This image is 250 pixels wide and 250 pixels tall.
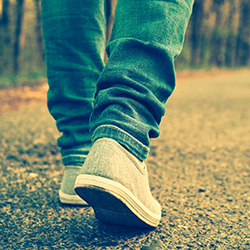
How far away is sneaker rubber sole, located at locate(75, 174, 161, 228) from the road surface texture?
75 mm

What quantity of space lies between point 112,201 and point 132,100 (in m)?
0.31

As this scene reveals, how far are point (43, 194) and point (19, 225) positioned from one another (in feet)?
1.05

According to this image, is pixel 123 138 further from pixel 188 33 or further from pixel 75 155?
pixel 188 33

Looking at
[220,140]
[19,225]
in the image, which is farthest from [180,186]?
[220,140]

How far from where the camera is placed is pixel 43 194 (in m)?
1.46

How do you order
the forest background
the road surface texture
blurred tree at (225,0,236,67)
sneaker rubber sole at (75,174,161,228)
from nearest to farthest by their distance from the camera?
sneaker rubber sole at (75,174,161,228), the road surface texture, the forest background, blurred tree at (225,0,236,67)

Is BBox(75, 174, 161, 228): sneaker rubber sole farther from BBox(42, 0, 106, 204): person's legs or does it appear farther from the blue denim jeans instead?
BBox(42, 0, 106, 204): person's legs

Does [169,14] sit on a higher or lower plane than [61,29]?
higher

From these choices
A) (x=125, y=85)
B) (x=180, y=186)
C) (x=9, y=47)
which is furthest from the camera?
(x=9, y=47)

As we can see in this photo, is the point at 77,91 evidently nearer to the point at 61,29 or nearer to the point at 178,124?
the point at 61,29

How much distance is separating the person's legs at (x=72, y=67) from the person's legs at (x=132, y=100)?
0.34 m

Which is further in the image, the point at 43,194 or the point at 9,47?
the point at 9,47

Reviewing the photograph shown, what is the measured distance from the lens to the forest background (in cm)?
966

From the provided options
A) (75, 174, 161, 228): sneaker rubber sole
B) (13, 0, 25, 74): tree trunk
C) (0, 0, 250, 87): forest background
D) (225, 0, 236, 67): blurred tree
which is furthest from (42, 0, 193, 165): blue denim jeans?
(225, 0, 236, 67): blurred tree
